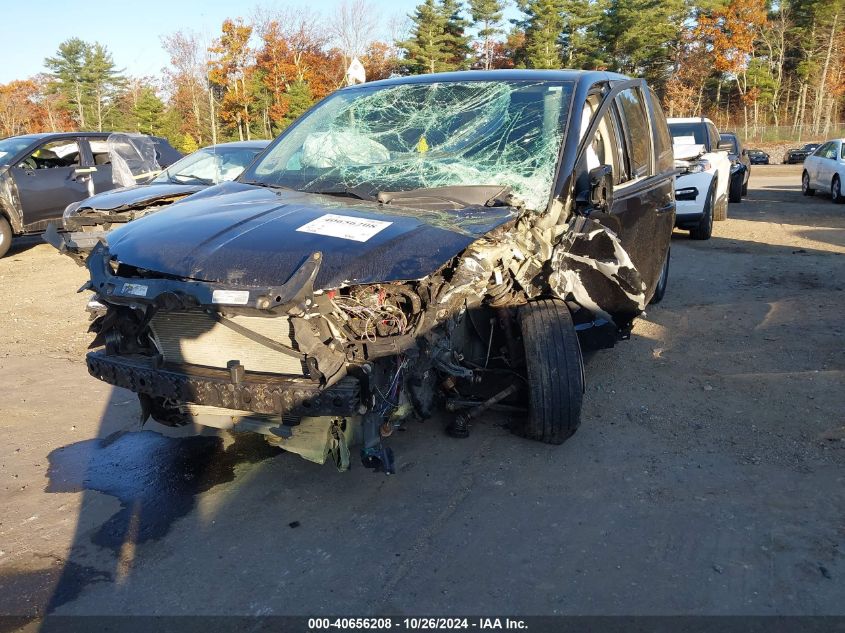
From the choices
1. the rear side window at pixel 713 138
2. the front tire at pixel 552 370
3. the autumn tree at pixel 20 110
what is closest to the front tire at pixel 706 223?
the rear side window at pixel 713 138

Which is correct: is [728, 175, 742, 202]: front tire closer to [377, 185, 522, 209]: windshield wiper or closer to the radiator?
[377, 185, 522, 209]: windshield wiper

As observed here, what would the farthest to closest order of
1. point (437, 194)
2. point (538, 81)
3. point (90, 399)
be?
point (90, 399), point (538, 81), point (437, 194)

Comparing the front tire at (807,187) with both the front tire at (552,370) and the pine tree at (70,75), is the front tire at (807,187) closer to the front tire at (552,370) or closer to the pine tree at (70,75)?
the front tire at (552,370)

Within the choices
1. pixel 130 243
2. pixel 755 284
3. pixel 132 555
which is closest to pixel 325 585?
pixel 132 555

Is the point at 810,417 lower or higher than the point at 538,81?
lower

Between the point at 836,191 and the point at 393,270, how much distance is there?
54.6 feet

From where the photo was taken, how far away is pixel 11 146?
11273 mm

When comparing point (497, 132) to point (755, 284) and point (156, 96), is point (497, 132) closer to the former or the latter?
point (755, 284)

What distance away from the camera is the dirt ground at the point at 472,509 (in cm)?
269

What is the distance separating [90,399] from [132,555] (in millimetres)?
2234

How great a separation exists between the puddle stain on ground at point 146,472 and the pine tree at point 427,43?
4122 cm

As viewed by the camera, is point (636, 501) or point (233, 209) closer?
point (636, 501)

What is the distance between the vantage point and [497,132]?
416 cm

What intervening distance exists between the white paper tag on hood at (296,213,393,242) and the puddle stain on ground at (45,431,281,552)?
4.72ft
